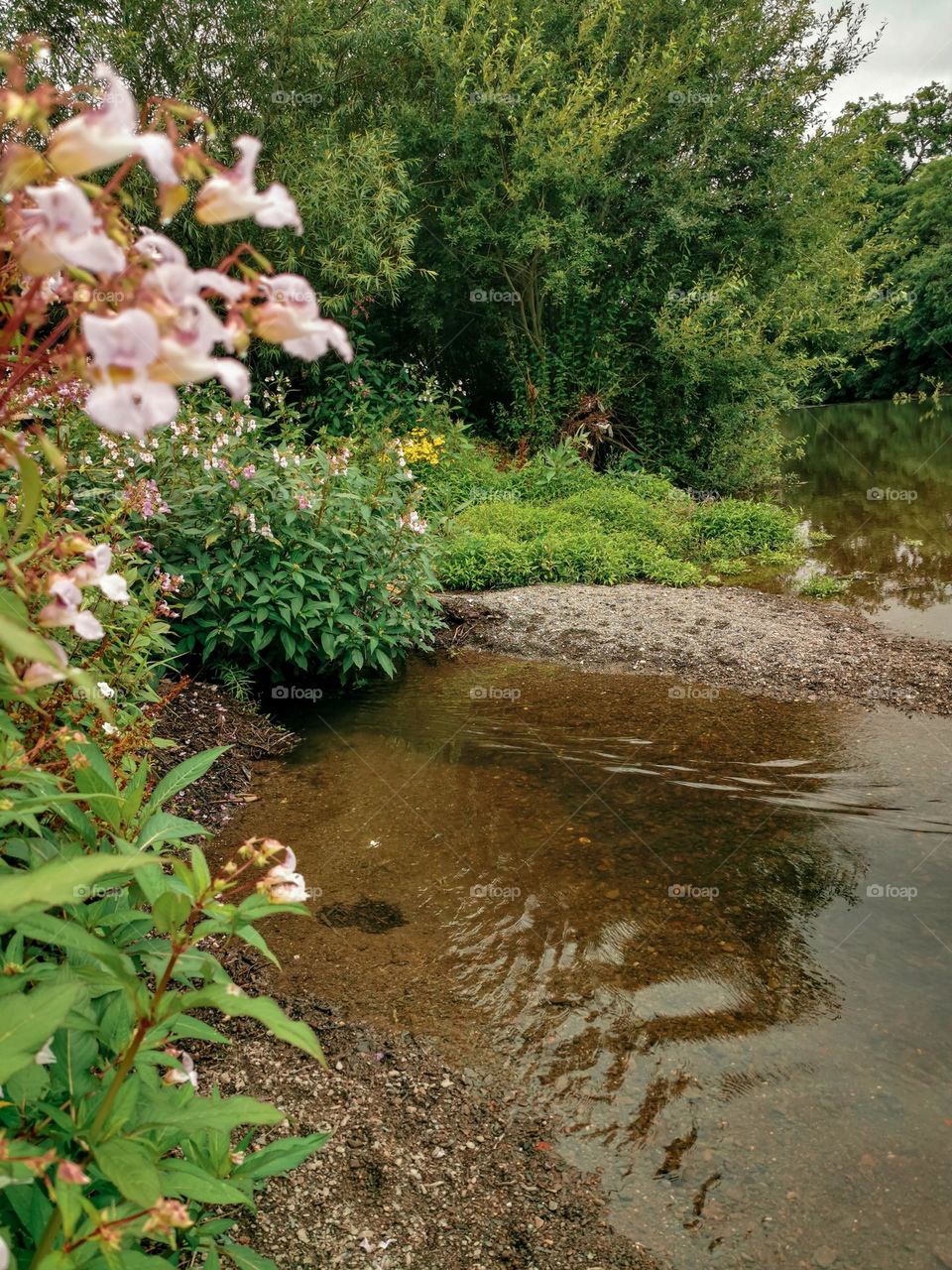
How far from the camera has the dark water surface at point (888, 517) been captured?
7.72 metres

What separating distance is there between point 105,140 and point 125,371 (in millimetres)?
185

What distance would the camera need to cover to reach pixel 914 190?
37125mm

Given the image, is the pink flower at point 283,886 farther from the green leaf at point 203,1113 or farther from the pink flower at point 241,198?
the pink flower at point 241,198

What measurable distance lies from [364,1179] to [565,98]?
1159 centimetres

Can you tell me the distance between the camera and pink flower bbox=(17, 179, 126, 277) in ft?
2.02

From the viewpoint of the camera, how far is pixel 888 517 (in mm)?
11391

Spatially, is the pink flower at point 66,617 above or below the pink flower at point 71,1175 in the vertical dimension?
above

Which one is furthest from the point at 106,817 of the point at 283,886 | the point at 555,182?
the point at 555,182

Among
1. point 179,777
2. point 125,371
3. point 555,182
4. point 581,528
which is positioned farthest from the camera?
point 555,182

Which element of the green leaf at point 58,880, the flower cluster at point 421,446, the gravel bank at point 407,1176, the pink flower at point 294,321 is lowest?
the gravel bank at point 407,1176

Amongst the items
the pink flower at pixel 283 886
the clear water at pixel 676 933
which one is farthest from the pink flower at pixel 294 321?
the clear water at pixel 676 933

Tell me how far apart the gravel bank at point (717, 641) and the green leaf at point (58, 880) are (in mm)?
5259

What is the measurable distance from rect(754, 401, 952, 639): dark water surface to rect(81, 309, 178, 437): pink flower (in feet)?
23.4

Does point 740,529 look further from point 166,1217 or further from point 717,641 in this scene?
point 166,1217
